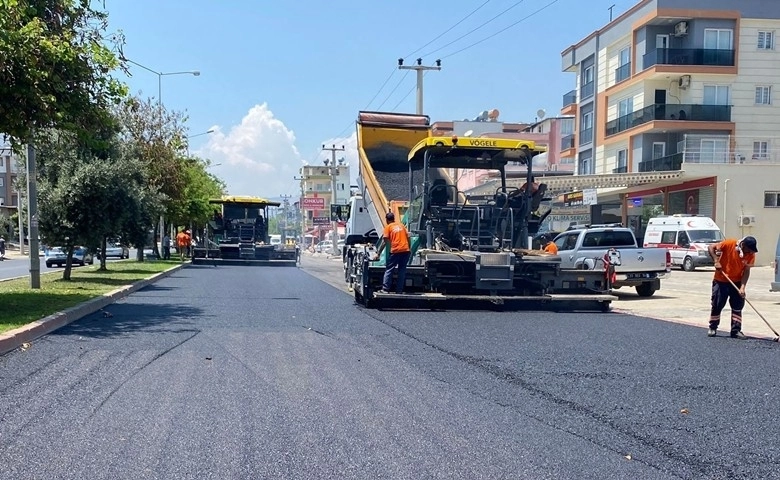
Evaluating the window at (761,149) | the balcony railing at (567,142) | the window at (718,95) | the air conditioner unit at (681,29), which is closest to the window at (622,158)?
the window at (718,95)

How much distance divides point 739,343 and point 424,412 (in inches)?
248

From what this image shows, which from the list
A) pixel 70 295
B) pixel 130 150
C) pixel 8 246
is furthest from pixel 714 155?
pixel 8 246

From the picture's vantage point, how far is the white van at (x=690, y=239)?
3198cm

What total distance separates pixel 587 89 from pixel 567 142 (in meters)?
6.50

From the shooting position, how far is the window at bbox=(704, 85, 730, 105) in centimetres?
3938

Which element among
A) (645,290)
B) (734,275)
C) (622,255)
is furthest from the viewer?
(645,290)

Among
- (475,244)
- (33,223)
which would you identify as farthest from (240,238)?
(475,244)

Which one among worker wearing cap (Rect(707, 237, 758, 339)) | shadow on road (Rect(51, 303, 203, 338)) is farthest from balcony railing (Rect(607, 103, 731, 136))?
shadow on road (Rect(51, 303, 203, 338))

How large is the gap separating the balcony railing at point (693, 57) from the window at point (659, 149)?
4.18 meters

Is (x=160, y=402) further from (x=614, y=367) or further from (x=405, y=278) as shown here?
(x=405, y=278)

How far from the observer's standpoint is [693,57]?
3903 centimetres

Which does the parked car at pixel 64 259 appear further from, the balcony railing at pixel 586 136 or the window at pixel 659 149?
the balcony railing at pixel 586 136

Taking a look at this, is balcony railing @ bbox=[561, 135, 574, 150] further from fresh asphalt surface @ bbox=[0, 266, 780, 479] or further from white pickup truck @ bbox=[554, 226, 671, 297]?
fresh asphalt surface @ bbox=[0, 266, 780, 479]

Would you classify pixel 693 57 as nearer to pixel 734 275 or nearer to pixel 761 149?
pixel 761 149
